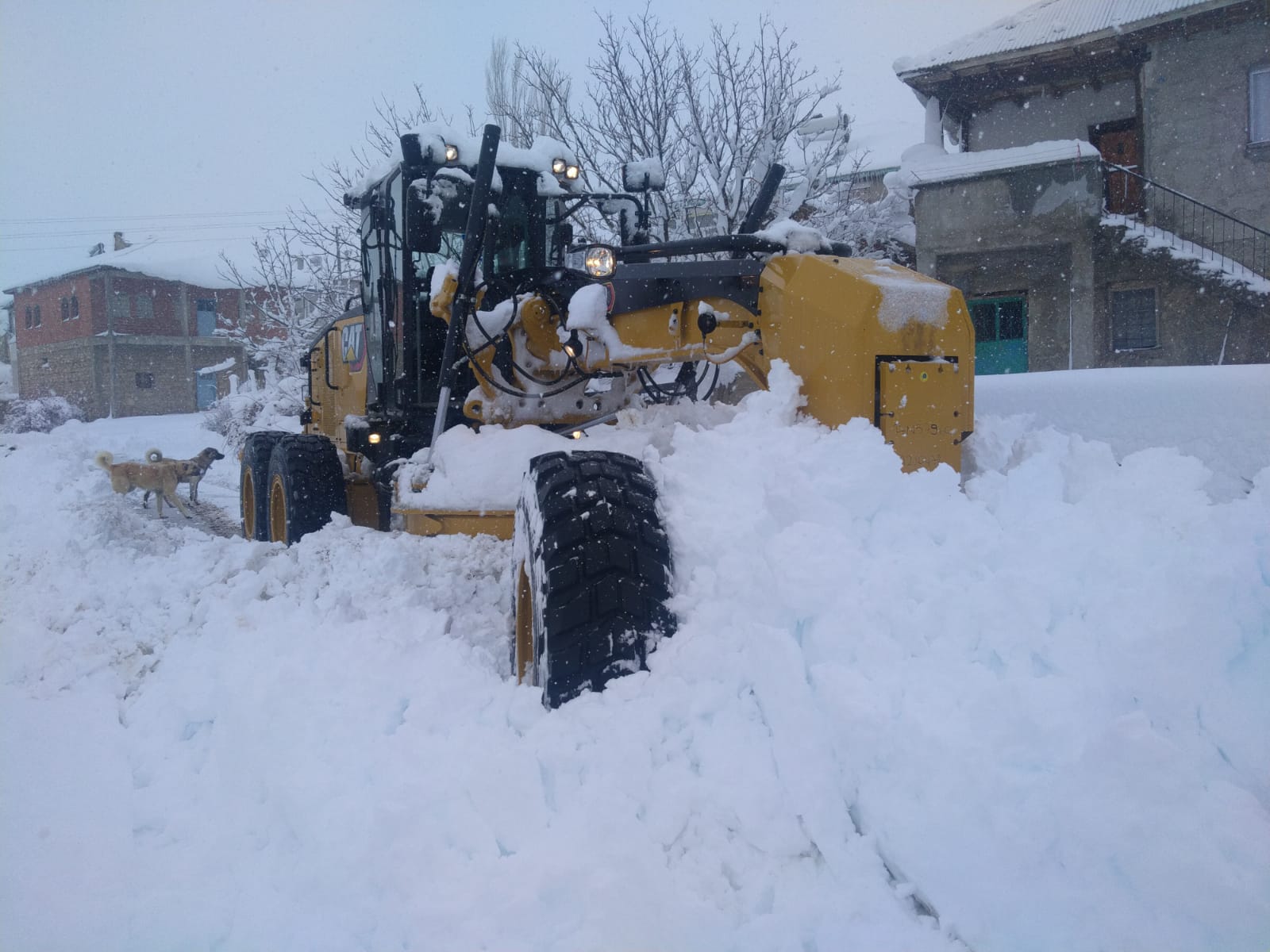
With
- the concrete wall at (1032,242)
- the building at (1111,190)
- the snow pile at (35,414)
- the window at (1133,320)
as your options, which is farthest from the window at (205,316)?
the window at (1133,320)

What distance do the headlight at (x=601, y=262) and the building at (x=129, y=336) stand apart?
33158 millimetres

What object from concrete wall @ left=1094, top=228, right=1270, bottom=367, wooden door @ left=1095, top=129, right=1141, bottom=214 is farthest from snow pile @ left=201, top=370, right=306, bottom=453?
wooden door @ left=1095, top=129, right=1141, bottom=214

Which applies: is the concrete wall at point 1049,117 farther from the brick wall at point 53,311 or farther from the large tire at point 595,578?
the brick wall at point 53,311

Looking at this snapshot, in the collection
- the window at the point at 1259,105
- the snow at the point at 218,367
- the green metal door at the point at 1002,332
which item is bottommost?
the green metal door at the point at 1002,332

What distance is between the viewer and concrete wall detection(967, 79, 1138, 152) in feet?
57.6

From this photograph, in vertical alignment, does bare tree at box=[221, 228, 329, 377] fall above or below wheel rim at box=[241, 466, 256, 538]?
above

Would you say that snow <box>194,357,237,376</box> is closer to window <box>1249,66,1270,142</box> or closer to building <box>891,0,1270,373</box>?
building <box>891,0,1270,373</box>

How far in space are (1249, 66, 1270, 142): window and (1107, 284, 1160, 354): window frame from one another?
308cm

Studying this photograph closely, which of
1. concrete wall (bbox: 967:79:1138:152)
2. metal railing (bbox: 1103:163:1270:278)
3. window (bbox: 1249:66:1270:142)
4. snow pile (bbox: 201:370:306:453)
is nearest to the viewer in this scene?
metal railing (bbox: 1103:163:1270:278)

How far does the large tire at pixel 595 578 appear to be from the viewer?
287 centimetres

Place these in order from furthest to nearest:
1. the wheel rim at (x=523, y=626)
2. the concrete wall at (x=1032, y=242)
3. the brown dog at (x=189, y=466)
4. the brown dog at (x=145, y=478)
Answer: the concrete wall at (x=1032, y=242) < the brown dog at (x=189, y=466) < the brown dog at (x=145, y=478) < the wheel rim at (x=523, y=626)

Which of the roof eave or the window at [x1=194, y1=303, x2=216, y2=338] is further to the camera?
the window at [x1=194, y1=303, x2=216, y2=338]

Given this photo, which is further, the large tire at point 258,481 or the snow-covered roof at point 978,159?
the snow-covered roof at point 978,159

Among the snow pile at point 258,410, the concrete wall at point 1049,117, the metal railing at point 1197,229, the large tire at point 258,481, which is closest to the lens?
the large tire at point 258,481
